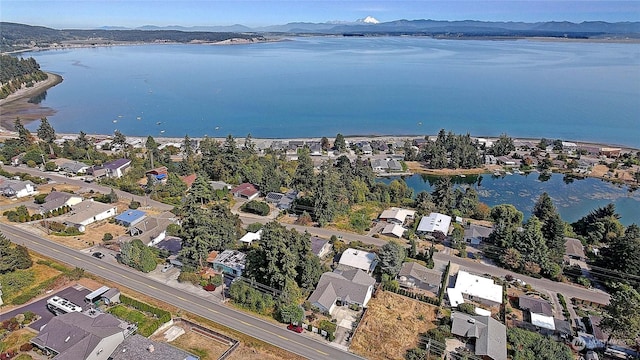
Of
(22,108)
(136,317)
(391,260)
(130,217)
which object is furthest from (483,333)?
(22,108)

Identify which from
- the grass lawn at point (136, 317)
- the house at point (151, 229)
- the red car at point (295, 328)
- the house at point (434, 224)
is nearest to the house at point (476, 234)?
the house at point (434, 224)

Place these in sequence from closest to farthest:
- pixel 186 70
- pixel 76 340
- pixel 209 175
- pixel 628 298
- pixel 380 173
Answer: pixel 76 340
pixel 628 298
pixel 209 175
pixel 380 173
pixel 186 70

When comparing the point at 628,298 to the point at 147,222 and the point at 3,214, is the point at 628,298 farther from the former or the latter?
the point at 3,214

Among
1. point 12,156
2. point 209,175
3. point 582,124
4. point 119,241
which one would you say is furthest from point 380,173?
point 582,124

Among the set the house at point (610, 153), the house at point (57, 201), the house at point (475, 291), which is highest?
the house at point (57, 201)

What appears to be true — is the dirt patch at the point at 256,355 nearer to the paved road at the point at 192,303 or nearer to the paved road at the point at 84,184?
the paved road at the point at 192,303
